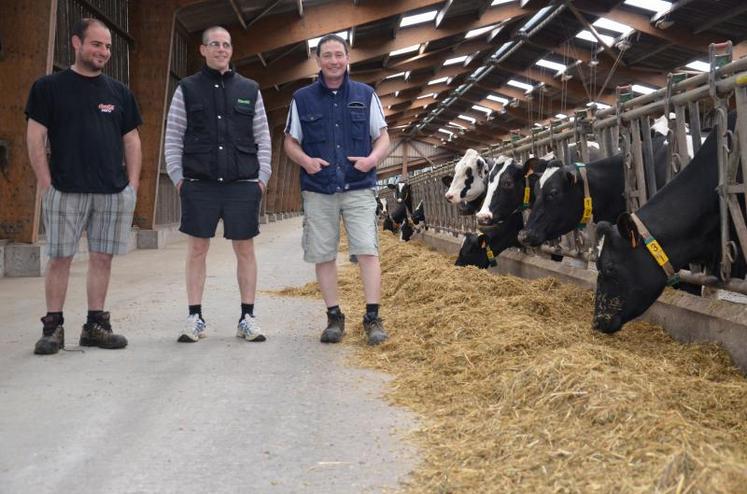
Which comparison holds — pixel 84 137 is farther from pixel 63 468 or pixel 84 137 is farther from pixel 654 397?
pixel 654 397

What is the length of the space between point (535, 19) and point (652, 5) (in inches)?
180

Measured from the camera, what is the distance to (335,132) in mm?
4840

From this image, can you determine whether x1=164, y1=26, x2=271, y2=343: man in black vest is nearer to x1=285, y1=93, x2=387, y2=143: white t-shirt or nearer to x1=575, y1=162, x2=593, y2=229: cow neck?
x1=285, y1=93, x2=387, y2=143: white t-shirt

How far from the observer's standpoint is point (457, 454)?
2650 mm

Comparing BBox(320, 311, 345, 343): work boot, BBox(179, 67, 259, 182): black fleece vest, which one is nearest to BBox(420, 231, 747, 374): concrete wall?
BBox(320, 311, 345, 343): work boot

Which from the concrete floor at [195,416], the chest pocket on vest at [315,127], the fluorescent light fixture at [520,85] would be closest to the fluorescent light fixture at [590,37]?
the fluorescent light fixture at [520,85]

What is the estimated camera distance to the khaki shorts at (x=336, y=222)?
191 inches

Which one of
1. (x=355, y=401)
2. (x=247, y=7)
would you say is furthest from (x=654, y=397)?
(x=247, y=7)

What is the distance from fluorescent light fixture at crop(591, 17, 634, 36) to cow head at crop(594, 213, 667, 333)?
1872cm

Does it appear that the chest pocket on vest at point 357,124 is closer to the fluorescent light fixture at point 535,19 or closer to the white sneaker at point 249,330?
the white sneaker at point 249,330

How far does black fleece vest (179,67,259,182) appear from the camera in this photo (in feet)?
15.8

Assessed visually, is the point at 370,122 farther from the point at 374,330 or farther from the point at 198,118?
the point at 374,330

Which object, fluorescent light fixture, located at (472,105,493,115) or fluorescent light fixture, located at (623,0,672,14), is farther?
fluorescent light fixture, located at (472,105,493,115)

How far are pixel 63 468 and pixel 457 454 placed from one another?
51.3 inches
